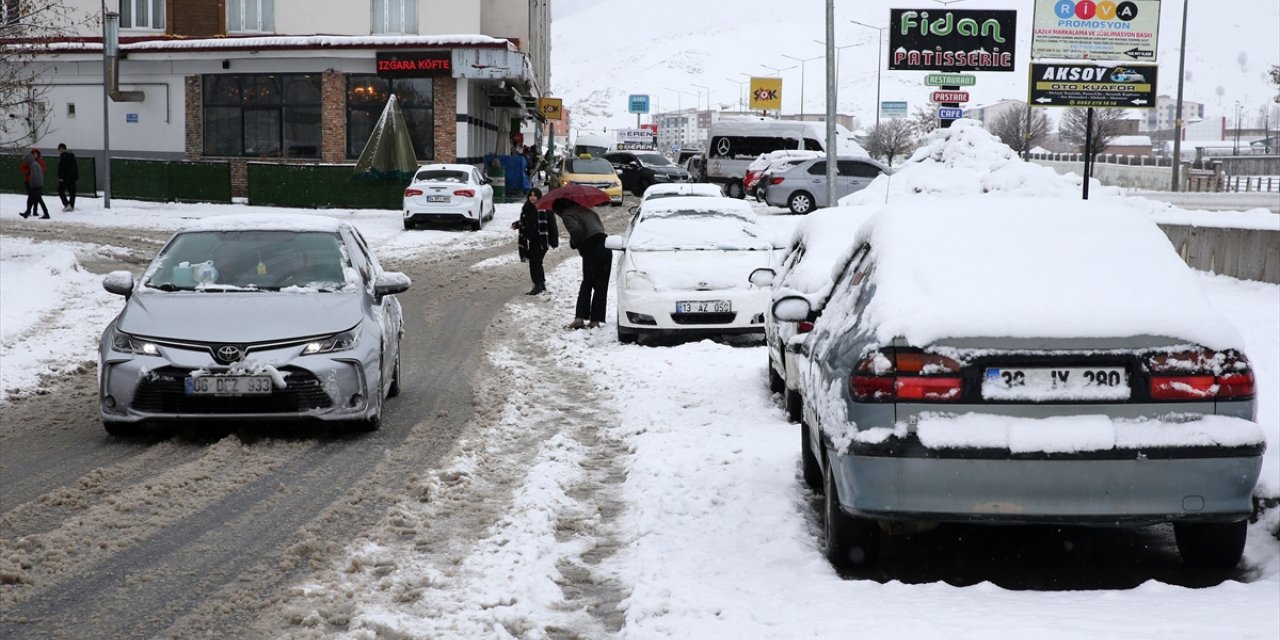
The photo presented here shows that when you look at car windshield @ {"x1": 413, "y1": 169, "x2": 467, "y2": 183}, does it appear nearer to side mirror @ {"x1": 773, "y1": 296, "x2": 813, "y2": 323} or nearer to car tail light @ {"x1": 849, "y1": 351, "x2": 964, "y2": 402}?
side mirror @ {"x1": 773, "y1": 296, "x2": 813, "y2": 323}

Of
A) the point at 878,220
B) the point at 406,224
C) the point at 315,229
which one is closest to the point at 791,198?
the point at 406,224

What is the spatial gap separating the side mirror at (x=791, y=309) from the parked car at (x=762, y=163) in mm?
34340

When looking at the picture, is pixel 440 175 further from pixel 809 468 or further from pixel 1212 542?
pixel 1212 542

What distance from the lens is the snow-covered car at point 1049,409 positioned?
196 inches

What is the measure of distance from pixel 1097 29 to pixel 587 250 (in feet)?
57.5

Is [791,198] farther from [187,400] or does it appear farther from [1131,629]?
[1131,629]

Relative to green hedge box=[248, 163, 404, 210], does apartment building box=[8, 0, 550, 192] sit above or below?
above

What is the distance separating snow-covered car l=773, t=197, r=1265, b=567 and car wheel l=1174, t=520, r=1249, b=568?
11mm

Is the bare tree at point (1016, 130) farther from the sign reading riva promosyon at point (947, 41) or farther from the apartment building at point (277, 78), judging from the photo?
the apartment building at point (277, 78)

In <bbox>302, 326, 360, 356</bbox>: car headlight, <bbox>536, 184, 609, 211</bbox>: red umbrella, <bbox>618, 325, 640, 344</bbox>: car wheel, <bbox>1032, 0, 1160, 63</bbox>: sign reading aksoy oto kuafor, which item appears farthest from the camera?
<bbox>1032, 0, 1160, 63</bbox>: sign reading aksoy oto kuafor

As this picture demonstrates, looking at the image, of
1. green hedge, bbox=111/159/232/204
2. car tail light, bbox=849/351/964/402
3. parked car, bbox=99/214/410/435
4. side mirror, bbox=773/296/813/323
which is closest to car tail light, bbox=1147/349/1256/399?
car tail light, bbox=849/351/964/402

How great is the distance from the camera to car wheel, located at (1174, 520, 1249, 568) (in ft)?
17.8

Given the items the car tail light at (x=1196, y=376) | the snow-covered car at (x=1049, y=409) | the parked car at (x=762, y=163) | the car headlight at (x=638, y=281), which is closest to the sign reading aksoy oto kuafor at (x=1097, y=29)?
the parked car at (x=762, y=163)

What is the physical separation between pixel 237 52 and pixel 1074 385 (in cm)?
3873
